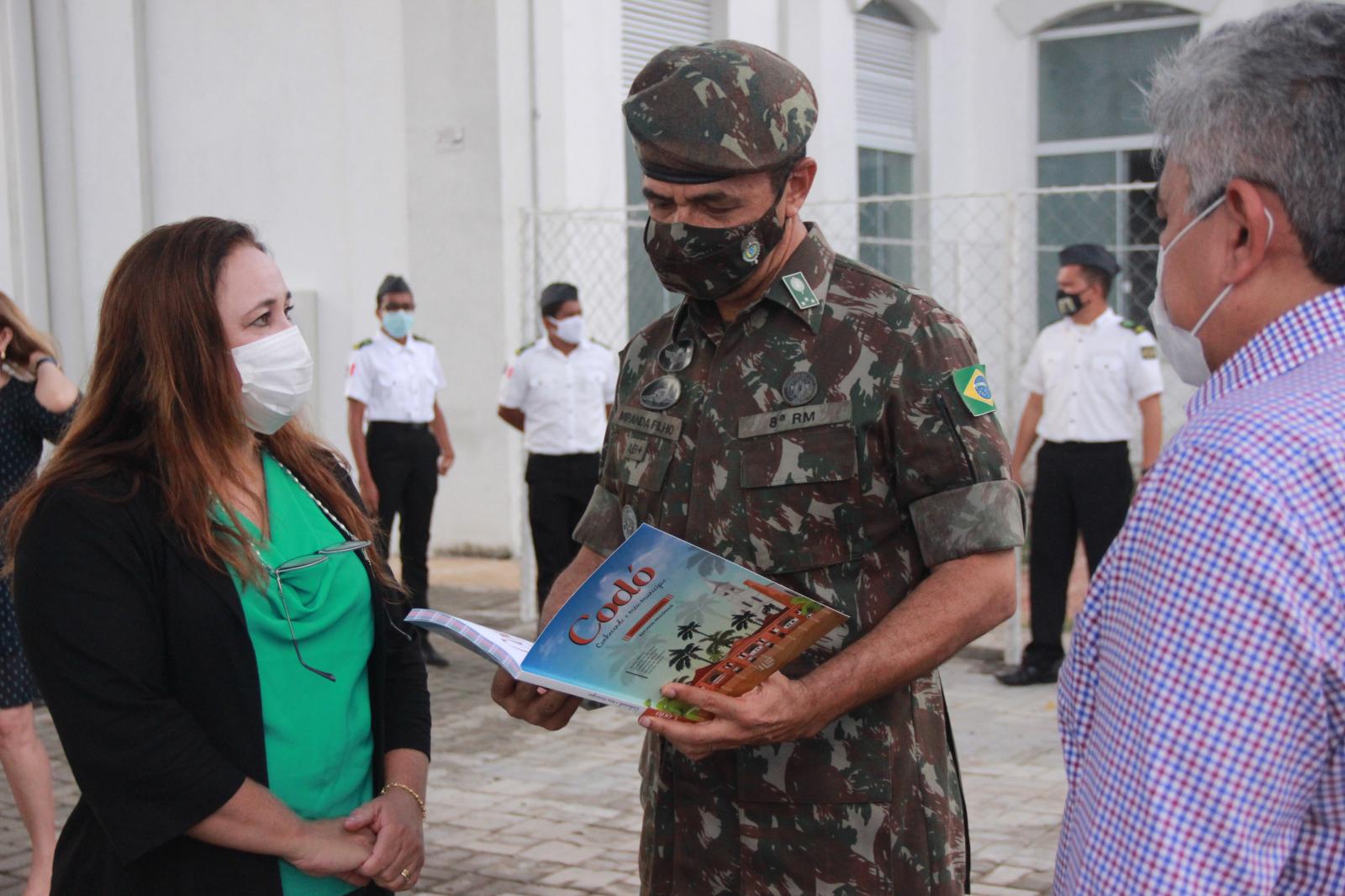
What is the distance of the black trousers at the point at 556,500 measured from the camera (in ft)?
26.1

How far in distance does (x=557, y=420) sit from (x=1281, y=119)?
6861 millimetres

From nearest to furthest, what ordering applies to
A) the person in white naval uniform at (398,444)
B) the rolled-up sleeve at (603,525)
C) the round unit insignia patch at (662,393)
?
the round unit insignia patch at (662,393) < the rolled-up sleeve at (603,525) < the person in white naval uniform at (398,444)

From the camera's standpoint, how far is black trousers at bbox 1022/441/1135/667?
7184 mm

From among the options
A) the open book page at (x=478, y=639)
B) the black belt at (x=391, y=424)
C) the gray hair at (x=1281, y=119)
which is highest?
the gray hair at (x=1281, y=119)

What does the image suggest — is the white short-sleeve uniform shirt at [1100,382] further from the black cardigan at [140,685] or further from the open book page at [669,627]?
the black cardigan at [140,685]

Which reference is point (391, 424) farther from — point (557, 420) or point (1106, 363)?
point (1106, 363)

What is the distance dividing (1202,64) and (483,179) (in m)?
9.19

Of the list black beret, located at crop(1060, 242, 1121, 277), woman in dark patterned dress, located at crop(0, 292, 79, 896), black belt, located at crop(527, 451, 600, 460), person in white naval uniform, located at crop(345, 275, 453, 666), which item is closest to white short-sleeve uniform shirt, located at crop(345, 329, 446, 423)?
person in white naval uniform, located at crop(345, 275, 453, 666)

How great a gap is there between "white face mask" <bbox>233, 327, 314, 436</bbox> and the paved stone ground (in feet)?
8.62

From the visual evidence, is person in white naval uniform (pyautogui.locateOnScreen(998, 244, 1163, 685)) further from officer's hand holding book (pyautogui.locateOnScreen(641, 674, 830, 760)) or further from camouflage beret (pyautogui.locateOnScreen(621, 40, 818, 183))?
officer's hand holding book (pyautogui.locateOnScreen(641, 674, 830, 760))

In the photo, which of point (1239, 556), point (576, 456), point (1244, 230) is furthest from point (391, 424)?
point (1239, 556)

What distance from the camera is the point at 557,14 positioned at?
10.0 metres

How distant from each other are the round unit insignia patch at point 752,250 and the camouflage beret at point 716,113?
108 mm

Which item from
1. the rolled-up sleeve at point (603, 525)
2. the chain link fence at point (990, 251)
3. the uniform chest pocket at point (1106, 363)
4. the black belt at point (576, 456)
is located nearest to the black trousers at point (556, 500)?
the black belt at point (576, 456)
